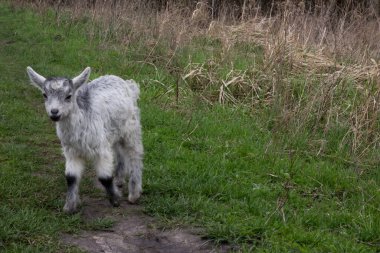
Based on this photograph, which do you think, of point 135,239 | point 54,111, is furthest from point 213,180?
point 54,111

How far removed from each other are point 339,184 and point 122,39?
6.76 m

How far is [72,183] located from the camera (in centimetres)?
513

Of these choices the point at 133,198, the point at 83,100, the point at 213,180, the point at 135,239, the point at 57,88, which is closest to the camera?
the point at 135,239

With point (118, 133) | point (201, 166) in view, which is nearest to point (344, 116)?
point (201, 166)

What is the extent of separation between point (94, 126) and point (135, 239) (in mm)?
1128

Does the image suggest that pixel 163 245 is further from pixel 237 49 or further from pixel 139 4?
pixel 139 4

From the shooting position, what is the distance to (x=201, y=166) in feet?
20.6

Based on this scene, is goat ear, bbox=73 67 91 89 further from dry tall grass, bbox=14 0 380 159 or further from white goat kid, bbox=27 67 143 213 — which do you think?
dry tall grass, bbox=14 0 380 159

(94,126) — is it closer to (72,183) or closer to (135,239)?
(72,183)

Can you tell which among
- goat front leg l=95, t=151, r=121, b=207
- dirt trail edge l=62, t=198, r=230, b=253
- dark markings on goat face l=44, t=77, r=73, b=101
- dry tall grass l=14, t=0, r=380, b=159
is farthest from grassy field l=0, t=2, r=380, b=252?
dark markings on goat face l=44, t=77, r=73, b=101

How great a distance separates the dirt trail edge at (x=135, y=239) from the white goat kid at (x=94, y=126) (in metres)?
0.35

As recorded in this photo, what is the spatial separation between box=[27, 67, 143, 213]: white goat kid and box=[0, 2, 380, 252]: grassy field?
1.07 ft

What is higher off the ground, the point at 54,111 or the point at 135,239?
the point at 54,111

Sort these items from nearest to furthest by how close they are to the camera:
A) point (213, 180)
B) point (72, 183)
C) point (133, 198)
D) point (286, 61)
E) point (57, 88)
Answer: point (57, 88) → point (72, 183) → point (133, 198) → point (213, 180) → point (286, 61)
